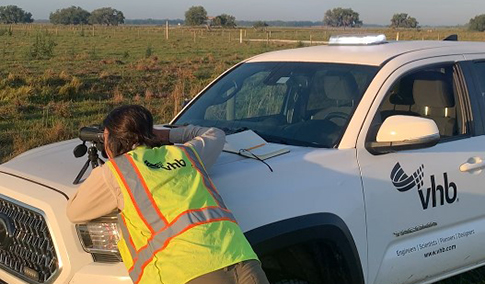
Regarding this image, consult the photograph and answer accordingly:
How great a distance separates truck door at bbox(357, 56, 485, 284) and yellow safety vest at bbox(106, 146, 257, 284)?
3.63 feet

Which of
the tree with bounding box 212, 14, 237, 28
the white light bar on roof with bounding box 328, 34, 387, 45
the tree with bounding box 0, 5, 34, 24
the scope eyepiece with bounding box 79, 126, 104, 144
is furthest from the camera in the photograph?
the tree with bounding box 0, 5, 34, 24

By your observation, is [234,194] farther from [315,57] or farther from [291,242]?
[315,57]

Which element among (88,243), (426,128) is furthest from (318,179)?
(88,243)

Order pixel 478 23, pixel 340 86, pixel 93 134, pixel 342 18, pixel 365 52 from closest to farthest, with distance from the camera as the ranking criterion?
pixel 93 134 < pixel 340 86 < pixel 365 52 < pixel 478 23 < pixel 342 18

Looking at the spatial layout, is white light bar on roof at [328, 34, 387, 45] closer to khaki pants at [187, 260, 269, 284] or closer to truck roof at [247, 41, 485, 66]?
truck roof at [247, 41, 485, 66]

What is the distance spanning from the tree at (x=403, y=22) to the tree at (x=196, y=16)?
3615 centimetres

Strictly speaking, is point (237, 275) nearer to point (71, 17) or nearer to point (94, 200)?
point (94, 200)

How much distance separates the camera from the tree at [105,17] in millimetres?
138688

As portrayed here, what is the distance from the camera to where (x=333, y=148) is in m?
3.38

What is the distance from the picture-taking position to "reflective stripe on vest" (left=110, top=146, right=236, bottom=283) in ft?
7.83

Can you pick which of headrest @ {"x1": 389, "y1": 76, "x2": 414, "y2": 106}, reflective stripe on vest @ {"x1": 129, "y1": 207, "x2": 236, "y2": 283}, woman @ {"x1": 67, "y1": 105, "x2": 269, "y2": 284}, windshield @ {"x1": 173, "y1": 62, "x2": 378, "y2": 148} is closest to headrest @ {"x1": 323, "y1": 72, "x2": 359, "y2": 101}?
windshield @ {"x1": 173, "y1": 62, "x2": 378, "y2": 148}

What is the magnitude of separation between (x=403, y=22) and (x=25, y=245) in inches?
4770

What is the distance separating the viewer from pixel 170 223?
2.39 metres

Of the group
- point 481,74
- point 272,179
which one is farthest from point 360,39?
point 272,179
